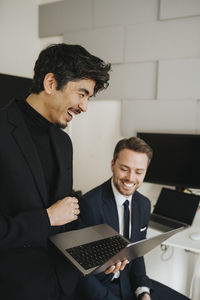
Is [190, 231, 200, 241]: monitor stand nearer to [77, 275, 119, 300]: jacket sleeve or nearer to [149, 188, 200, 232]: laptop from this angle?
[149, 188, 200, 232]: laptop

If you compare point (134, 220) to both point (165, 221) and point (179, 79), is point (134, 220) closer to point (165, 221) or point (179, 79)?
point (165, 221)

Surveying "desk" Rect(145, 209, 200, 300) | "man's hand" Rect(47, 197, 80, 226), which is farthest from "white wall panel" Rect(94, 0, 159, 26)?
"man's hand" Rect(47, 197, 80, 226)

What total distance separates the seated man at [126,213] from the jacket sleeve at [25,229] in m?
0.48

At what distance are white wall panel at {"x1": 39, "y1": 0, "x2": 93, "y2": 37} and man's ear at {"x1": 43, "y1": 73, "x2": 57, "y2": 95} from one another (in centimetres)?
182

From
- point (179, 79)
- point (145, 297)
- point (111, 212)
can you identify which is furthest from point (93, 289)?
point (179, 79)

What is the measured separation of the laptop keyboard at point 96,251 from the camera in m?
0.94

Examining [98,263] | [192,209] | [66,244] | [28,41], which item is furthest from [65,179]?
[28,41]

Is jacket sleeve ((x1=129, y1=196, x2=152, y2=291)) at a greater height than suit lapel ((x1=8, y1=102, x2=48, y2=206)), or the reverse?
suit lapel ((x1=8, y1=102, x2=48, y2=206))

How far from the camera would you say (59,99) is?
1053 millimetres

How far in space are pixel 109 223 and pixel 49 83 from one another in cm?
83

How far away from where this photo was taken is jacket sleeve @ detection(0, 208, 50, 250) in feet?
2.82

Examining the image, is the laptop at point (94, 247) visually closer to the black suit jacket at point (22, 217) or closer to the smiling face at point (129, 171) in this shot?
the black suit jacket at point (22, 217)

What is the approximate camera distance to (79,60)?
105cm

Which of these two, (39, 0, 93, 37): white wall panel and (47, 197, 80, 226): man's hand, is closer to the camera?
(47, 197, 80, 226): man's hand
